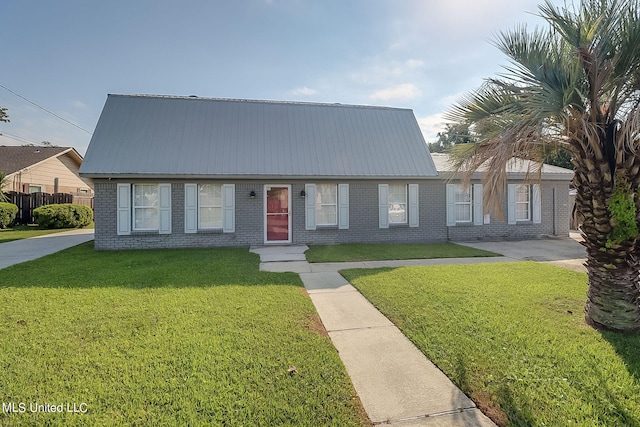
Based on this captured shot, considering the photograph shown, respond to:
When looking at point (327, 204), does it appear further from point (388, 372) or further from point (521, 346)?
point (388, 372)

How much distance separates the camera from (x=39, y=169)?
22.0 metres

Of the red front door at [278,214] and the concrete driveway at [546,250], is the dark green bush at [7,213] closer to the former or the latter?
the red front door at [278,214]

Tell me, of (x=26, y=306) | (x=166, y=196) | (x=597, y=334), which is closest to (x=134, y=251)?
(x=166, y=196)

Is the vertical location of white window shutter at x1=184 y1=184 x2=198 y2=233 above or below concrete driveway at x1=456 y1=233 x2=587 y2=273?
above

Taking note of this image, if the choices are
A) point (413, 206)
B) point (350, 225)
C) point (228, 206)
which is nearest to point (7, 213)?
point (228, 206)

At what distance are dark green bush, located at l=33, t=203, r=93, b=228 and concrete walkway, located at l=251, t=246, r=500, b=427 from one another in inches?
745

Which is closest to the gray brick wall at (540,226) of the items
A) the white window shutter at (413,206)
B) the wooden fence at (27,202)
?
the white window shutter at (413,206)

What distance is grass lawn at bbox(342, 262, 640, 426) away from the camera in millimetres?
2527

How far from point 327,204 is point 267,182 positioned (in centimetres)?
236

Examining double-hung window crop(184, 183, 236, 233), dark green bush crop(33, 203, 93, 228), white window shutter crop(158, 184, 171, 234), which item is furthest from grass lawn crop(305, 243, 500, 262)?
dark green bush crop(33, 203, 93, 228)

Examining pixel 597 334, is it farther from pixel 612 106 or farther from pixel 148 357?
pixel 148 357

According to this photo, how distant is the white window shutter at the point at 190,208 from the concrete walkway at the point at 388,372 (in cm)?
679

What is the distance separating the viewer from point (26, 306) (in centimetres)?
482

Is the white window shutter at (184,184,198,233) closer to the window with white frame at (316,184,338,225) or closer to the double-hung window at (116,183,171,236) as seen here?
the double-hung window at (116,183,171,236)
